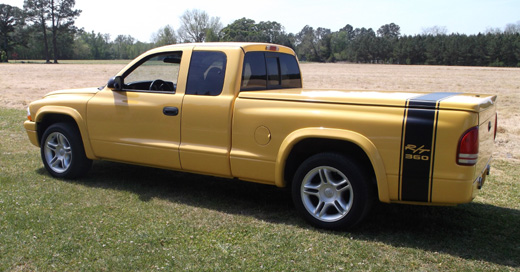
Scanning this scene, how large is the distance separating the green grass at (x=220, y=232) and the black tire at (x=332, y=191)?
146 mm

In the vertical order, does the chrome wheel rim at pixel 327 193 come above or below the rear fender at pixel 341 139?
below

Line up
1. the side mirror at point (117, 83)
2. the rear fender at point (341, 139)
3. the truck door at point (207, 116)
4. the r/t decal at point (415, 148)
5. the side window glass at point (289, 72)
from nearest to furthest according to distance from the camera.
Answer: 1. the r/t decal at point (415, 148)
2. the rear fender at point (341, 139)
3. the truck door at point (207, 116)
4. the side mirror at point (117, 83)
5. the side window glass at point (289, 72)

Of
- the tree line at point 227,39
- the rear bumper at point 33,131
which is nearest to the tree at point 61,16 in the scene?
the tree line at point 227,39

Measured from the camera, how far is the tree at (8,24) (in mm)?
78938

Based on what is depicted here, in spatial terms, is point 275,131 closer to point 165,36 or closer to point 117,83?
point 117,83

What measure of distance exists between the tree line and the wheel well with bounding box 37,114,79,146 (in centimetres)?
5226

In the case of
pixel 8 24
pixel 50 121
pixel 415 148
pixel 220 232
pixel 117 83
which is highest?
pixel 8 24

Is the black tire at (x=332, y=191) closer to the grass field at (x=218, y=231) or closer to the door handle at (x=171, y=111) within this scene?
the grass field at (x=218, y=231)

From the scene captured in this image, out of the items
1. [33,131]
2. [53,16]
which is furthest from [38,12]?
[33,131]

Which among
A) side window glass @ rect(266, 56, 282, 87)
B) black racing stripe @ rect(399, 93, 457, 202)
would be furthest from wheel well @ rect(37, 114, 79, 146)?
black racing stripe @ rect(399, 93, 457, 202)

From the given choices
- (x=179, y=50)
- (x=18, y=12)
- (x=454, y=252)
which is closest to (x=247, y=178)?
(x=179, y=50)

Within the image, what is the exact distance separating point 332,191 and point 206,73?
188 centimetres

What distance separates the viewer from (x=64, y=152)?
20.3ft

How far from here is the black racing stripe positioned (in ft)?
12.6
